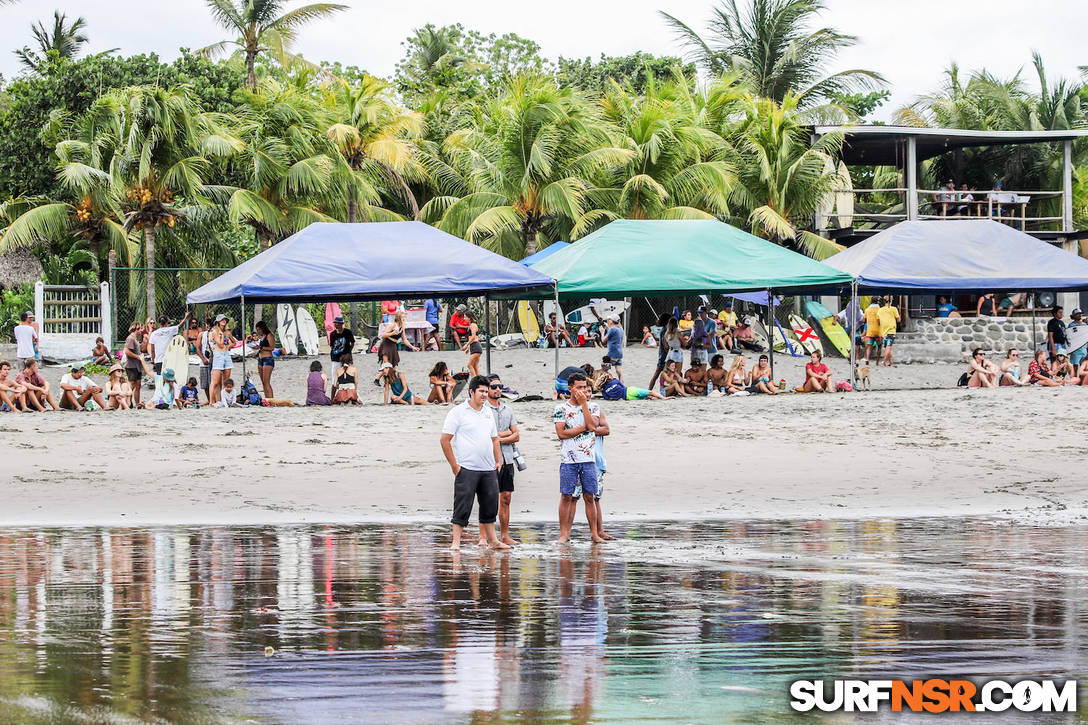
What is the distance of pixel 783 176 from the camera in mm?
34000

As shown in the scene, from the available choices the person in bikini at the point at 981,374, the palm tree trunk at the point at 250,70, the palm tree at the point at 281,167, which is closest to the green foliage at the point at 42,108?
the palm tree at the point at 281,167

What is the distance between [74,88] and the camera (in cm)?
3550

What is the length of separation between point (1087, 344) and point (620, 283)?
10.0 metres

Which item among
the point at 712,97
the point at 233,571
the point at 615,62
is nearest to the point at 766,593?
the point at 233,571

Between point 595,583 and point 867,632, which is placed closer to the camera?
point 867,632

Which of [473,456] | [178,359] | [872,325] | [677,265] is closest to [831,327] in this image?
[872,325]

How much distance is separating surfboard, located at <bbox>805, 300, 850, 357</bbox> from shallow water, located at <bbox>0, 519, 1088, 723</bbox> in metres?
20.2

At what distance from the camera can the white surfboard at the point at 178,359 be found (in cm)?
2197

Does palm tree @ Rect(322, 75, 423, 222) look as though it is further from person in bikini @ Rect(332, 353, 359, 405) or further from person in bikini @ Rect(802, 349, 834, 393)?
person in bikini @ Rect(802, 349, 834, 393)

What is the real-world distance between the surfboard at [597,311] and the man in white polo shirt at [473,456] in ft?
69.4

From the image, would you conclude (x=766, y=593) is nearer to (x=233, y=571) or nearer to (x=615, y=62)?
(x=233, y=571)

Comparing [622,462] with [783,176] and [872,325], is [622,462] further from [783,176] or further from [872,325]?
[783,176]

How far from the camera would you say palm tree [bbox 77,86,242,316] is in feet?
97.2

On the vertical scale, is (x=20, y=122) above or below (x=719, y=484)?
above
